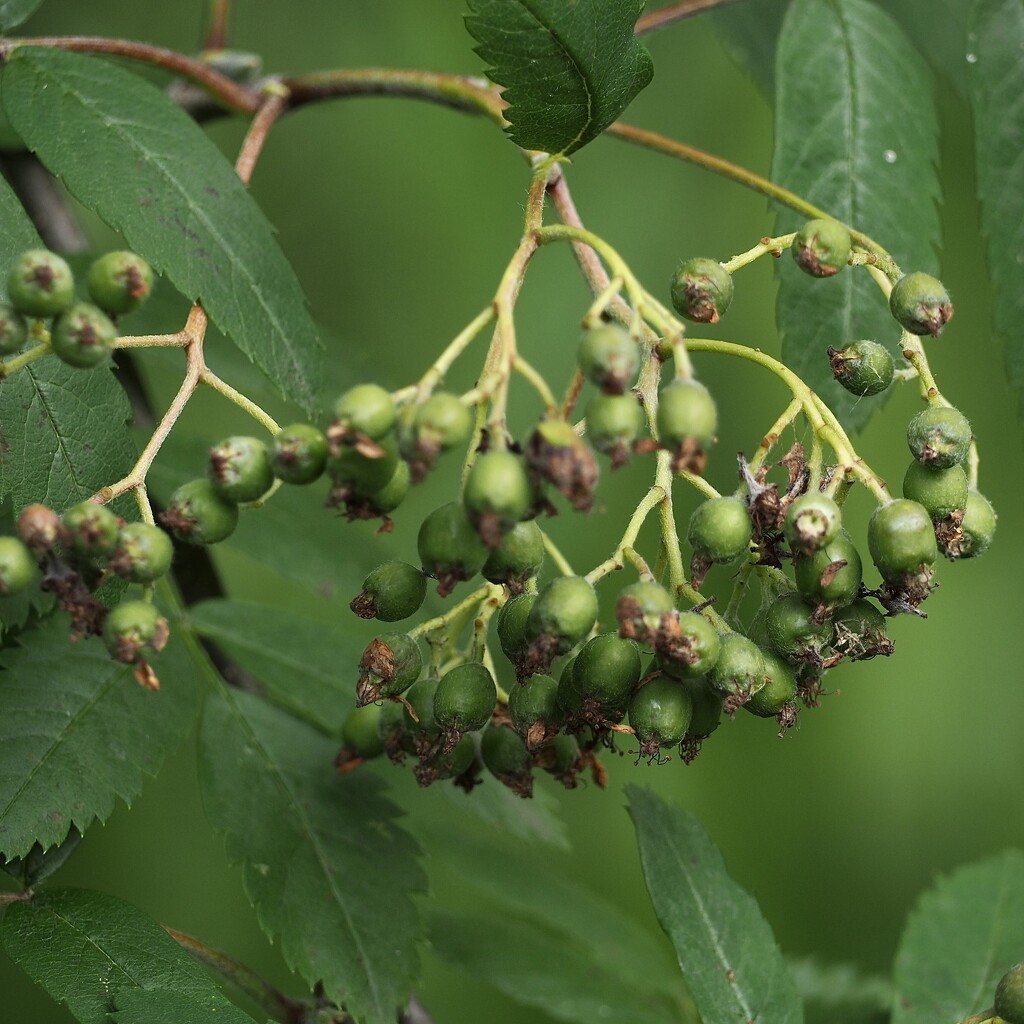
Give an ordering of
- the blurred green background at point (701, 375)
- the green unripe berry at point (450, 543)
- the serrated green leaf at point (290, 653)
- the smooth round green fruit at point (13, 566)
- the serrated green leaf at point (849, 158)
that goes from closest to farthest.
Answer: the smooth round green fruit at point (13, 566), the green unripe berry at point (450, 543), the serrated green leaf at point (849, 158), the serrated green leaf at point (290, 653), the blurred green background at point (701, 375)

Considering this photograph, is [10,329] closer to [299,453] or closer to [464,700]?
[299,453]

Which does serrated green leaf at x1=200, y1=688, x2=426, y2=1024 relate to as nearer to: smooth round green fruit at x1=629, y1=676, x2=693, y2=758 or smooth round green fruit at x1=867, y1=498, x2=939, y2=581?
smooth round green fruit at x1=629, y1=676, x2=693, y2=758

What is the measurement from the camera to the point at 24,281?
156cm

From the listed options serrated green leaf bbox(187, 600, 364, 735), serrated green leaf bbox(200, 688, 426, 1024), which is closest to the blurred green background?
serrated green leaf bbox(187, 600, 364, 735)

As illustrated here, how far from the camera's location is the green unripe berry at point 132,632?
1567mm

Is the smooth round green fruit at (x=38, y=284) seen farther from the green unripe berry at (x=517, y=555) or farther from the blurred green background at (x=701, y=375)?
the blurred green background at (x=701, y=375)

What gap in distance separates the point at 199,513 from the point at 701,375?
2807 mm

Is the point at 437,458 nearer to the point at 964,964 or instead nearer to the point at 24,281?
the point at 24,281

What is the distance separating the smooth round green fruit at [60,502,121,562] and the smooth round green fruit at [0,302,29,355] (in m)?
0.22

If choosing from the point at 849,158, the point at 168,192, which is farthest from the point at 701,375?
the point at 168,192

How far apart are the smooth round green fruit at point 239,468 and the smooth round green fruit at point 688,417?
52 cm

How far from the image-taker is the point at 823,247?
75.1 inches

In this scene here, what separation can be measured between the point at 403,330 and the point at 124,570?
334 cm

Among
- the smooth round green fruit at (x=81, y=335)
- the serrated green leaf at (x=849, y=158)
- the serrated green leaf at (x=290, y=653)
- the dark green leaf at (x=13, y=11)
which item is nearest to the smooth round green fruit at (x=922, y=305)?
the serrated green leaf at (x=849, y=158)
